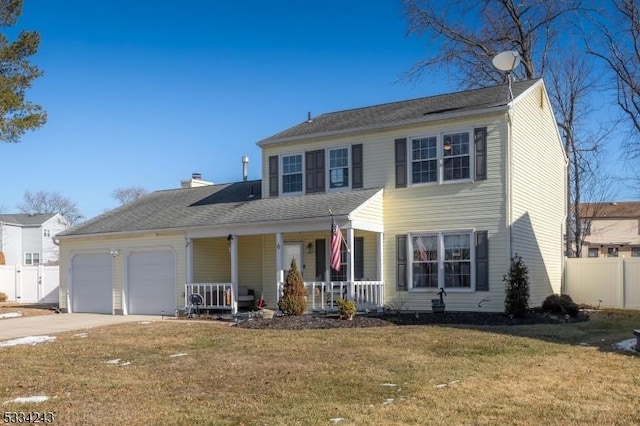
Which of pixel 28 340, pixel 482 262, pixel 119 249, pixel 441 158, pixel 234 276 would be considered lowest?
pixel 28 340

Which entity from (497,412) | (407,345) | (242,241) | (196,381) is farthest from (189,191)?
(497,412)

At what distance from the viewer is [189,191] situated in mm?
25031

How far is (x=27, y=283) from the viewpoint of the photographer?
103 ft

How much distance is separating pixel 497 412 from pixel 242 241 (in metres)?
15.4

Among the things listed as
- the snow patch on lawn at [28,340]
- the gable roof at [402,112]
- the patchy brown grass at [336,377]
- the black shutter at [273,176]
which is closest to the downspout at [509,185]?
the gable roof at [402,112]

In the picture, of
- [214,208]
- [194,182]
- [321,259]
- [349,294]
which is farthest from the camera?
[194,182]

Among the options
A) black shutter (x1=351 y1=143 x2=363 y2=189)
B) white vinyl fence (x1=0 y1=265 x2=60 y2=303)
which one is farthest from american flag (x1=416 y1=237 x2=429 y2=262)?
white vinyl fence (x1=0 y1=265 x2=60 y2=303)

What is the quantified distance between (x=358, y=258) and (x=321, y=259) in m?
1.28

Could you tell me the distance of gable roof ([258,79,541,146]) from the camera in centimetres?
1762

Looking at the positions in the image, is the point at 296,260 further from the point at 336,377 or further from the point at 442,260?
the point at 336,377

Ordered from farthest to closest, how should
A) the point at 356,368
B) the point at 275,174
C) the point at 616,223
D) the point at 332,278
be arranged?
the point at 616,223 < the point at 275,174 < the point at 332,278 < the point at 356,368

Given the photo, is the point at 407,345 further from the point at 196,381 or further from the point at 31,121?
the point at 31,121

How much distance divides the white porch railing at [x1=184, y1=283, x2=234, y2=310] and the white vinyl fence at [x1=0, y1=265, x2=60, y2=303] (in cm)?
1450

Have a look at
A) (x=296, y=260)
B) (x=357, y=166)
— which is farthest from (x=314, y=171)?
(x=296, y=260)
